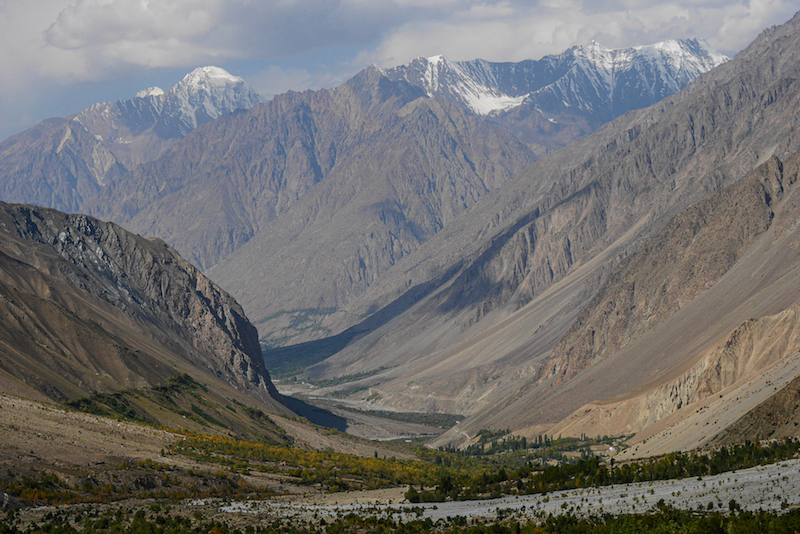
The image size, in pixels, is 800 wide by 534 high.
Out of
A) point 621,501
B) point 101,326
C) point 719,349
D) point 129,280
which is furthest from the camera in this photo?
point 129,280

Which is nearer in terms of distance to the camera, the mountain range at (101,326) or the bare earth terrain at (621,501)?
the bare earth terrain at (621,501)

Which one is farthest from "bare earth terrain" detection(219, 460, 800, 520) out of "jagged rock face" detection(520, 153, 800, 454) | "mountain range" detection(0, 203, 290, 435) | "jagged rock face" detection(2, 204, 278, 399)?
"jagged rock face" detection(2, 204, 278, 399)

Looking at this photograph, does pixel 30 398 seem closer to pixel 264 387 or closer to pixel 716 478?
Result: pixel 716 478

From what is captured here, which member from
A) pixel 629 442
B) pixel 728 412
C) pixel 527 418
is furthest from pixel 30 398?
pixel 527 418

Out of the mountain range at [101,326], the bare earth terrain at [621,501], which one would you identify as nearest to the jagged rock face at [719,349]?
the bare earth terrain at [621,501]

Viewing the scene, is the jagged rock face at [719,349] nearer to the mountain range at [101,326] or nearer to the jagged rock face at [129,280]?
the mountain range at [101,326]

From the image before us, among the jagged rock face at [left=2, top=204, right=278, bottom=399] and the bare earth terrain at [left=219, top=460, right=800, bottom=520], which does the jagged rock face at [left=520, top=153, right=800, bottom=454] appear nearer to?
the bare earth terrain at [left=219, top=460, right=800, bottom=520]

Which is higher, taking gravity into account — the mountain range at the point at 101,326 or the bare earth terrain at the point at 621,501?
the mountain range at the point at 101,326

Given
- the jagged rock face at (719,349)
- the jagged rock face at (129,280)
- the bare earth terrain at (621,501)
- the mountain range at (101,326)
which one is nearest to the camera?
the bare earth terrain at (621,501)

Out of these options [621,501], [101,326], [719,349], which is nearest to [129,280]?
[101,326]

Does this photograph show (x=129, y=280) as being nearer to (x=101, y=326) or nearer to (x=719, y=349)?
(x=101, y=326)
